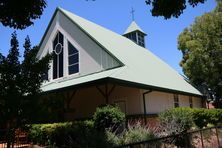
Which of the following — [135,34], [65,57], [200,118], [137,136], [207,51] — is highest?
[135,34]

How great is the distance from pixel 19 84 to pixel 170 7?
5261mm

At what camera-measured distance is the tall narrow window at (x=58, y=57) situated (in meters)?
21.7

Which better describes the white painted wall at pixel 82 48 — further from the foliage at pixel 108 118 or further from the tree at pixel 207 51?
the tree at pixel 207 51

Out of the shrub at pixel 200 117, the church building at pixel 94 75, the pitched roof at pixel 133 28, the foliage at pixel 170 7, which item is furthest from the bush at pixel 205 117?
the pitched roof at pixel 133 28

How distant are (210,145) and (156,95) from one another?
7.84 metres

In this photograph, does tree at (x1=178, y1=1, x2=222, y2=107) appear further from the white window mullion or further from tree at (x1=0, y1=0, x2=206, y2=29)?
tree at (x1=0, y1=0, x2=206, y2=29)

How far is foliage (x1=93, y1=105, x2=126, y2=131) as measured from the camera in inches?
518

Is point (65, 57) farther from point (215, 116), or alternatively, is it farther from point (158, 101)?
point (215, 116)

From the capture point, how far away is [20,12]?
7711 mm

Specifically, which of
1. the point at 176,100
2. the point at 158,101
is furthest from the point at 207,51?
the point at 158,101

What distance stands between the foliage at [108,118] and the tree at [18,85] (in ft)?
17.7

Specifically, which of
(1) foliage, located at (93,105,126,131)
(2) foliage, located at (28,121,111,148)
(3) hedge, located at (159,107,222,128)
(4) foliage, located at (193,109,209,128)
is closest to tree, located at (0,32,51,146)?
(2) foliage, located at (28,121,111,148)

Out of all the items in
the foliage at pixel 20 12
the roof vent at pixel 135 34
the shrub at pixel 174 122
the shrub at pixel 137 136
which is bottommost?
the shrub at pixel 137 136

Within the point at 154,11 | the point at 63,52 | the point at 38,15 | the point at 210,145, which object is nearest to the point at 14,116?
the point at 38,15
